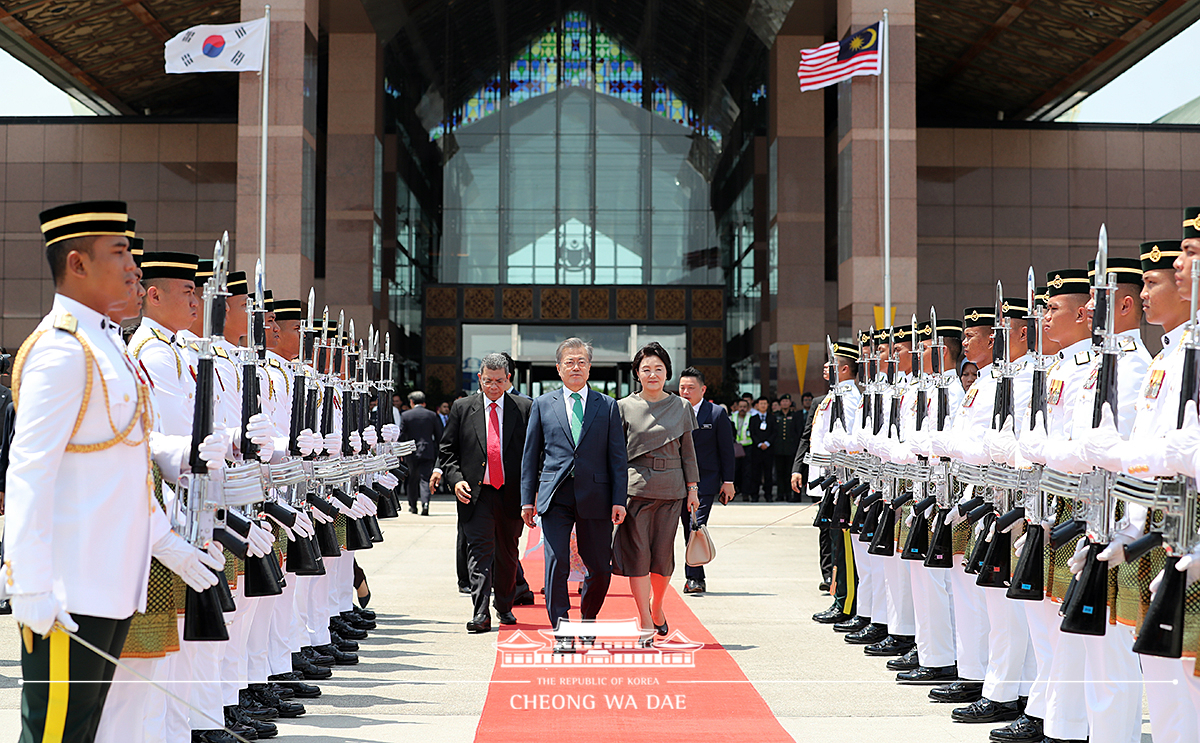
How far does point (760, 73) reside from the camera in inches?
1127

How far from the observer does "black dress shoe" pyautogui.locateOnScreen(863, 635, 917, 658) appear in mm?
7500

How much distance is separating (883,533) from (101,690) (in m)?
4.89

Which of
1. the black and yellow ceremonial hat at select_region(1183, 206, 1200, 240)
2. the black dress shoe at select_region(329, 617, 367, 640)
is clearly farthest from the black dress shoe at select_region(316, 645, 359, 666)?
the black and yellow ceremonial hat at select_region(1183, 206, 1200, 240)

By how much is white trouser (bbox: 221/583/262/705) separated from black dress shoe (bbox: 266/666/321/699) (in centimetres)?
57

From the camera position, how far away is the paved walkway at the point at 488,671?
5.52m

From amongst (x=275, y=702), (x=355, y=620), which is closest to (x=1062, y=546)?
(x=275, y=702)

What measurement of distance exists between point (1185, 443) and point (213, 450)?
3.16 meters

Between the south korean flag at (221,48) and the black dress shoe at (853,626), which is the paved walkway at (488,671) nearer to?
the black dress shoe at (853,626)

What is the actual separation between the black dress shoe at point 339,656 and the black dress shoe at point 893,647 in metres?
3.20

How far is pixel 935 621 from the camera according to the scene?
267 inches

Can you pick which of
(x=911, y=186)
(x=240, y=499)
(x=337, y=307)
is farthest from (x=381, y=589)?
(x=337, y=307)

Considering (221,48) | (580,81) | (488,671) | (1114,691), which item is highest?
(580,81)

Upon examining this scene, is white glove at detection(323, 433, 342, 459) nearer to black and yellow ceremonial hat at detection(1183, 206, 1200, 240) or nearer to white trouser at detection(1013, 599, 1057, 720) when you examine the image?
white trouser at detection(1013, 599, 1057, 720)

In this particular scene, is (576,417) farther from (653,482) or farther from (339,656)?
(339,656)
